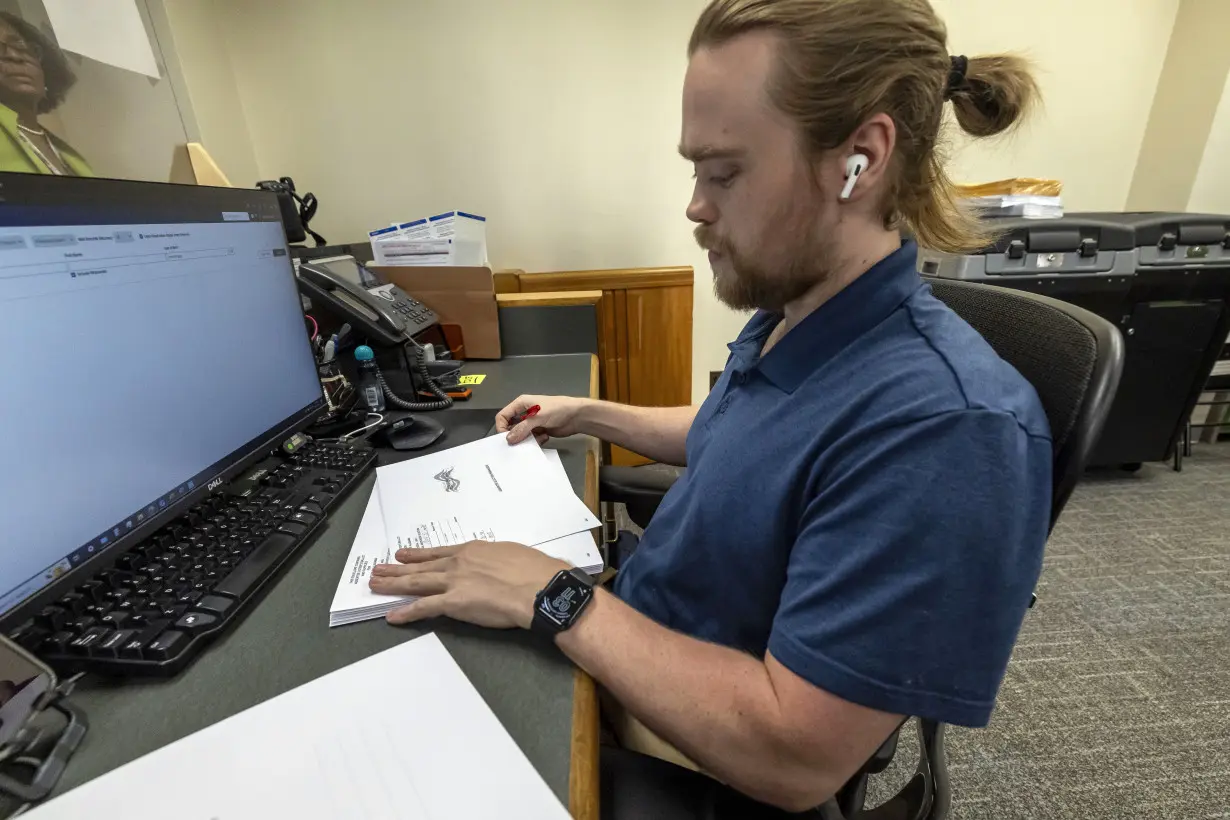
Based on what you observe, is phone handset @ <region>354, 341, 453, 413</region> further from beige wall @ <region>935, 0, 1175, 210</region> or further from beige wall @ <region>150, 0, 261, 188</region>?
beige wall @ <region>935, 0, 1175, 210</region>

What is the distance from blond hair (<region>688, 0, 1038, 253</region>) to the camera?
538 millimetres

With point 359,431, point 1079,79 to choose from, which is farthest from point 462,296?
point 1079,79

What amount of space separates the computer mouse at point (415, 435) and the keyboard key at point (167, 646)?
1.55 feet

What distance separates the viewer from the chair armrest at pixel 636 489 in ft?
3.13

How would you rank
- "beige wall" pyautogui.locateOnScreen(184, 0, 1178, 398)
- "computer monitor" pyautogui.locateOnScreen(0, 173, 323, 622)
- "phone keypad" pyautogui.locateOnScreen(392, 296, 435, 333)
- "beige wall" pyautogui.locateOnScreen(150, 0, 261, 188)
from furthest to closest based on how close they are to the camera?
"beige wall" pyautogui.locateOnScreen(184, 0, 1178, 398) < "beige wall" pyautogui.locateOnScreen(150, 0, 261, 188) < "phone keypad" pyautogui.locateOnScreen(392, 296, 435, 333) < "computer monitor" pyautogui.locateOnScreen(0, 173, 323, 622)

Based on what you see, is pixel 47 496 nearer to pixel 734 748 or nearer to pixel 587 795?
pixel 587 795

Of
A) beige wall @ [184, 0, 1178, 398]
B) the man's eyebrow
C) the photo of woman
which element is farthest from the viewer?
beige wall @ [184, 0, 1178, 398]

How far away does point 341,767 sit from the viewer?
1.33ft

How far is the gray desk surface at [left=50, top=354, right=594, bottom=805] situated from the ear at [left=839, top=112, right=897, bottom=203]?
0.57m

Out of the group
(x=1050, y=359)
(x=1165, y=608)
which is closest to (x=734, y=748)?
(x=1050, y=359)

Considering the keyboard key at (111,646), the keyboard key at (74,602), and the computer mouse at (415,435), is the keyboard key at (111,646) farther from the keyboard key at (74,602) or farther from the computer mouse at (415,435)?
the computer mouse at (415,435)

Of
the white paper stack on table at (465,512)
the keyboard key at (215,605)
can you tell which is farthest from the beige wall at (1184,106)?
the keyboard key at (215,605)

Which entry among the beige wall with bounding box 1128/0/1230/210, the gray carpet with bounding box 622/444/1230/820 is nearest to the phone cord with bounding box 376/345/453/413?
the gray carpet with bounding box 622/444/1230/820

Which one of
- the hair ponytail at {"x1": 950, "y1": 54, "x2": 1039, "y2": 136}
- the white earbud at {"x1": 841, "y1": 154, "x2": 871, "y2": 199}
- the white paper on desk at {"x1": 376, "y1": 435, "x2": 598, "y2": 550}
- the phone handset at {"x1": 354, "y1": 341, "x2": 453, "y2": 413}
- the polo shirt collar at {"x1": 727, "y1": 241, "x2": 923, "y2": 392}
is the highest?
the hair ponytail at {"x1": 950, "y1": 54, "x2": 1039, "y2": 136}
